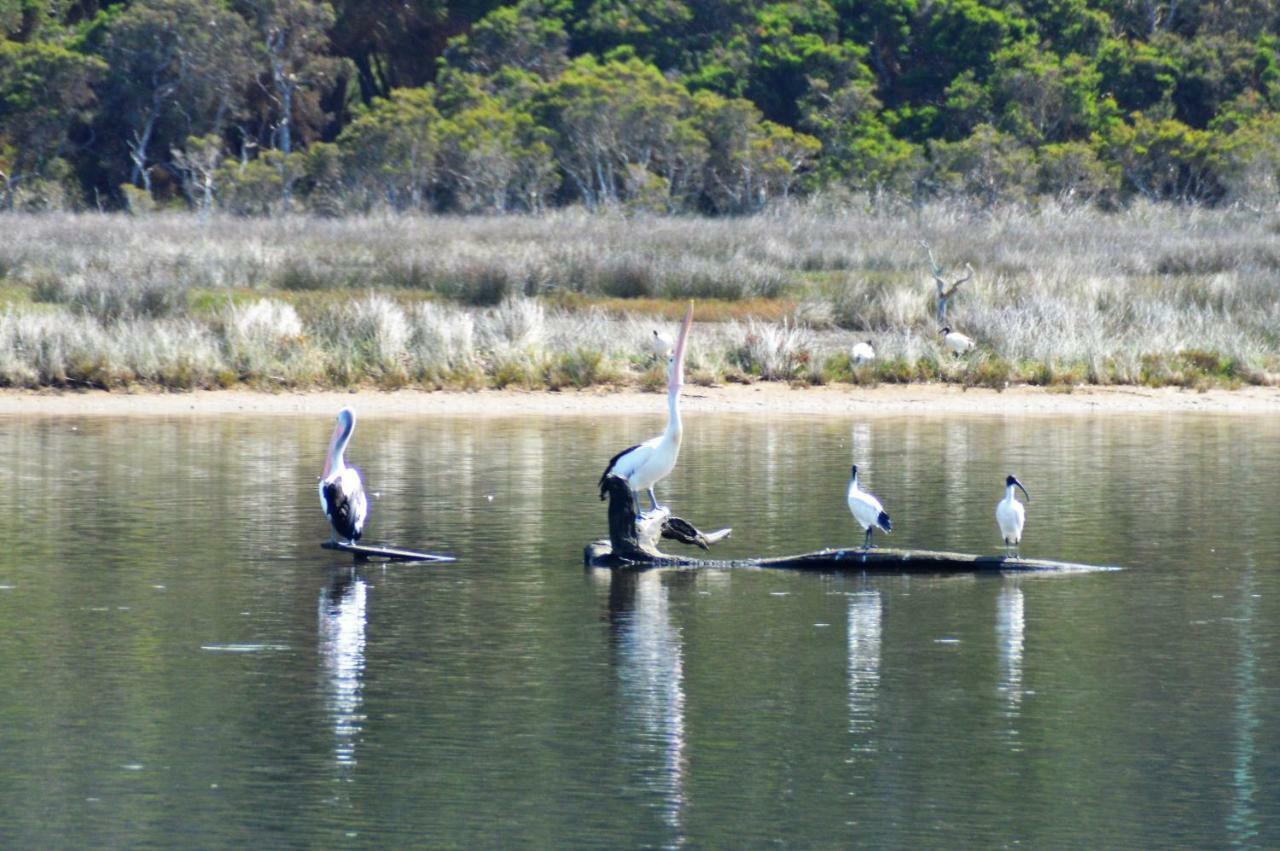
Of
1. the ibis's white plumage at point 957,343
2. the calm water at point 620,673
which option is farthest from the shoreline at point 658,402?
the calm water at point 620,673

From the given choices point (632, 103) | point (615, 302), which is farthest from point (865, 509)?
point (632, 103)

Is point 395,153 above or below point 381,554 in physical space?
above

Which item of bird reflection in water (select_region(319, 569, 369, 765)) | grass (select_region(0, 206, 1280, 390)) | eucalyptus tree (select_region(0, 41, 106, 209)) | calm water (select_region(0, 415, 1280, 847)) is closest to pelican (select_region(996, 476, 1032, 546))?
calm water (select_region(0, 415, 1280, 847))

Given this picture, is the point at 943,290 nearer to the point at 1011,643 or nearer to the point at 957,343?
the point at 957,343

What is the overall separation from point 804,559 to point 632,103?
35.0 metres

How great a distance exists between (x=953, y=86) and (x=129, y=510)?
126ft

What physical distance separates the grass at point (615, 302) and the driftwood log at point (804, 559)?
1134 centimetres

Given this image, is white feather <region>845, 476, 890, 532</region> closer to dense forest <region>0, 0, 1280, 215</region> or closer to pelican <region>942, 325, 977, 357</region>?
pelican <region>942, 325, 977, 357</region>

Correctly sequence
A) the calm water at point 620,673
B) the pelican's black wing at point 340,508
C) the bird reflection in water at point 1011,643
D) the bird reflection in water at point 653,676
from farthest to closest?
the pelican's black wing at point 340,508, the bird reflection in water at point 1011,643, the bird reflection in water at point 653,676, the calm water at point 620,673

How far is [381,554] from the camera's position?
1325 centimetres

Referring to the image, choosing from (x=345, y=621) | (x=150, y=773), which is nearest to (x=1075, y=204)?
(x=345, y=621)

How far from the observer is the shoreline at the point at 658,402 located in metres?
23.2

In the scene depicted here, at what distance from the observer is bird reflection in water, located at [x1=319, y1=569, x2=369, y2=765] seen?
905cm

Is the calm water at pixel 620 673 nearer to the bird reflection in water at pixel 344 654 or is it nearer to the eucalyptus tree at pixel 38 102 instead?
the bird reflection in water at pixel 344 654
